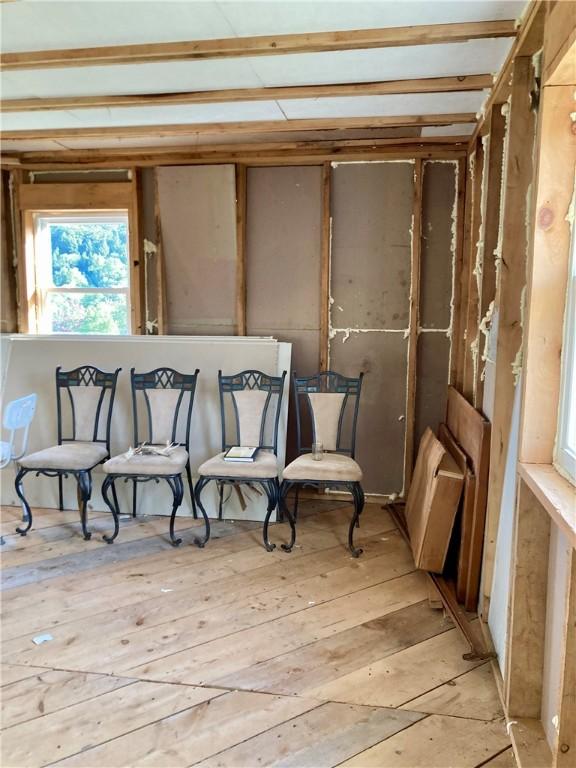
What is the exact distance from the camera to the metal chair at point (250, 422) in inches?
123

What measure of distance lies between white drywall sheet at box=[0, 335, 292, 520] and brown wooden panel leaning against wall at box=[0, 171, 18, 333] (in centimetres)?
41

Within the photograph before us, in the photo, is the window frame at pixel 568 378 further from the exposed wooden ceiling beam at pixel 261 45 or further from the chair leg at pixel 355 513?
the chair leg at pixel 355 513

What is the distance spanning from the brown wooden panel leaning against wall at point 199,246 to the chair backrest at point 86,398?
689 mm

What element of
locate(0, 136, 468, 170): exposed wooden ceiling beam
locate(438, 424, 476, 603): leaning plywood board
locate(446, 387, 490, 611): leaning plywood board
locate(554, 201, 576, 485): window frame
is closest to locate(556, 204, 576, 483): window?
locate(554, 201, 576, 485): window frame

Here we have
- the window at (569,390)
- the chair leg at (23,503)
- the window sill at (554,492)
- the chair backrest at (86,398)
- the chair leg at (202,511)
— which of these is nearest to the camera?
the window sill at (554,492)

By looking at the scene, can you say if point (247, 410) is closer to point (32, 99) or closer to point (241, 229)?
point (241, 229)

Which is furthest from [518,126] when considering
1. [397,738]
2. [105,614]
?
[105,614]

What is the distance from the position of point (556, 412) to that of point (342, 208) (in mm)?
2452

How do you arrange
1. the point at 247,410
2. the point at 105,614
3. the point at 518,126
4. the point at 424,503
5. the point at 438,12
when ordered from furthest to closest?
the point at 247,410 < the point at 424,503 < the point at 105,614 < the point at 518,126 < the point at 438,12

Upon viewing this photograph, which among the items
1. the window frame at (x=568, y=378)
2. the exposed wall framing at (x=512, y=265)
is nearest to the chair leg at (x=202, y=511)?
the exposed wall framing at (x=512, y=265)

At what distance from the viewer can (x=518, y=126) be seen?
2.08 metres

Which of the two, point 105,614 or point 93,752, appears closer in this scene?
point 93,752

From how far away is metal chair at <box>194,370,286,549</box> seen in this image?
313cm

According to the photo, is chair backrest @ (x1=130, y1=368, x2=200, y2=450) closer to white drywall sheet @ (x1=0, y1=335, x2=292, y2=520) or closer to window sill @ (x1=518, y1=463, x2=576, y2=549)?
white drywall sheet @ (x1=0, y1=335, x2=292, y2=520)
